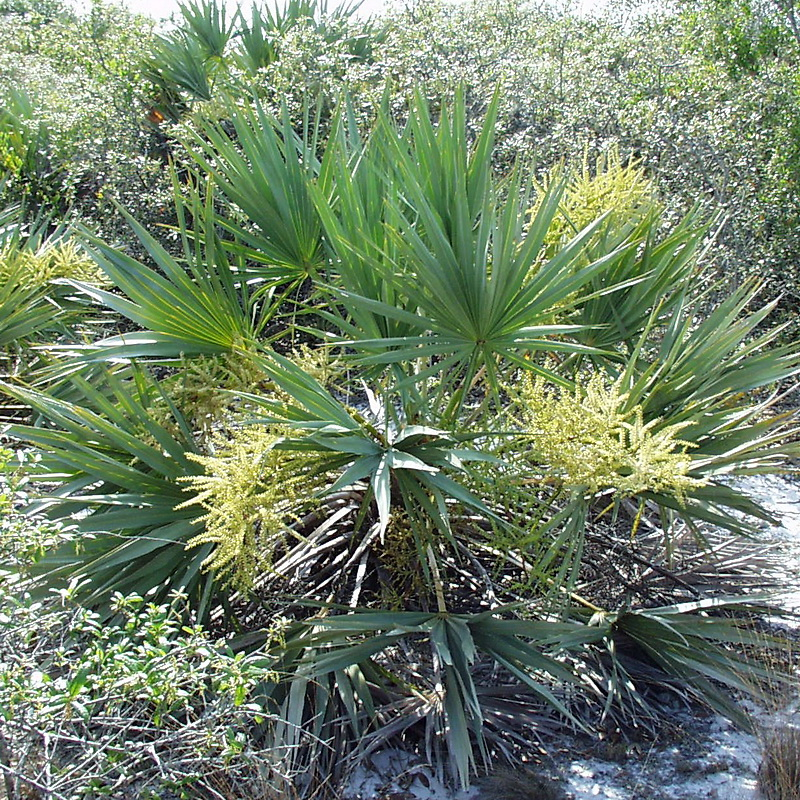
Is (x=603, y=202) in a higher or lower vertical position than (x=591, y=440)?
higher

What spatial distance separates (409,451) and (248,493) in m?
0.62

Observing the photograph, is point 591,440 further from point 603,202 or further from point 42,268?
point 42,268

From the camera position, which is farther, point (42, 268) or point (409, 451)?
point (42, 268)

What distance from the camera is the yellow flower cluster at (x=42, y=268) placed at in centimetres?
445

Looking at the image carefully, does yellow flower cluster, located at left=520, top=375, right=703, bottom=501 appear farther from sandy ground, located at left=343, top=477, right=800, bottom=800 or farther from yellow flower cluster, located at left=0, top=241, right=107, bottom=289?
yellow flower cluster, located at left=0, top=241, right=107, bottom=289

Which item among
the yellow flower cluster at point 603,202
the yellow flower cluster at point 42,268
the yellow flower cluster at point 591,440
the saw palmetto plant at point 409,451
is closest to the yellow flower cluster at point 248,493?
the saw palmetto plant at point 409,451

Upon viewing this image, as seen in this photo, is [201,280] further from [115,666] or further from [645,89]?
[645,89]

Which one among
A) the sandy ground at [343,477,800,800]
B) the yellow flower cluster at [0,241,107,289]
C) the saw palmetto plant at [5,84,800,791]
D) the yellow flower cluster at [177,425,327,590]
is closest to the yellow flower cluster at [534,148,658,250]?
the saw palmetto plant at [5,84,800,791]

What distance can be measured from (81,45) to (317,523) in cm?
699

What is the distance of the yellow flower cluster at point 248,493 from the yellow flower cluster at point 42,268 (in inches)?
86.3

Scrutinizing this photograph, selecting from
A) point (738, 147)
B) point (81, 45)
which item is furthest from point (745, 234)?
point (81, 45)

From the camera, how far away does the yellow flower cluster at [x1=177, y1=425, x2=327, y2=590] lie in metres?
2.51

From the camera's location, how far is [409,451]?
9.51 feet

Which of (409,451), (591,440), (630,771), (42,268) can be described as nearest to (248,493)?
(409,451)
